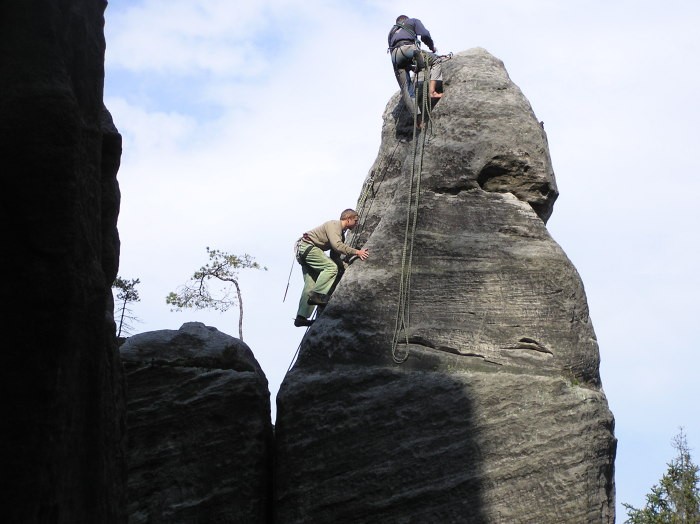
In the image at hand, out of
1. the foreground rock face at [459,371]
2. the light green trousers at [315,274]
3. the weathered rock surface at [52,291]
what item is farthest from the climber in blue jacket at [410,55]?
the weathered rock surface at [52,291]

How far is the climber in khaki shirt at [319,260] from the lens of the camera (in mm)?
15430

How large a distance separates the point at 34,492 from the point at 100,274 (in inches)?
61.6

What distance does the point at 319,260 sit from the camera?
51.0ft

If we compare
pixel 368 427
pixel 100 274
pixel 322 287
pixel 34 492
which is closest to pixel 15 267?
pixel 100 274

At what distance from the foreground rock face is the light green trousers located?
1273 millimetres

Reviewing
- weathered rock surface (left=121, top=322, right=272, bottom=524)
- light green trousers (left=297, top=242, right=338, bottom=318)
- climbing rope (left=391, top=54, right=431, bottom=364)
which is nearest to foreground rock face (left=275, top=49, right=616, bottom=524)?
climbing rope (left=391, top=54, right=431, bottom=364)

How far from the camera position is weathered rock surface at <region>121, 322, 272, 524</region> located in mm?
12797

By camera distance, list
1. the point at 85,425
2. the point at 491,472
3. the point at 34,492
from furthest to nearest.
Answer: the point at 491,472
the point at 85,425
the point at 34,492

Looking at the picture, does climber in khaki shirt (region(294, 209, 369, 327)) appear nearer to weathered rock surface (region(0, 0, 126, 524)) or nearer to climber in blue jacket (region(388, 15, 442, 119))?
climber in blue jacket (region(388, 15, 442, 119))

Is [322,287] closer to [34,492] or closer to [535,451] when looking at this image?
[535,451]

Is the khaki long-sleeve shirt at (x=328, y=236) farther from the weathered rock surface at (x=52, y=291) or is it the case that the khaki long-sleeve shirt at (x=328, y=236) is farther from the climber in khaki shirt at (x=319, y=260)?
the weathered rock surface at (x=52, y=291)

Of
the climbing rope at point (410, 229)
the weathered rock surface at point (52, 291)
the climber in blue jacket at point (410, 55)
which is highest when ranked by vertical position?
the climber in blue jacket at point (410, 55)

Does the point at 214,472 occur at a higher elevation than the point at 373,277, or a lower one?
lower

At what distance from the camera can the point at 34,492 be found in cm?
638
